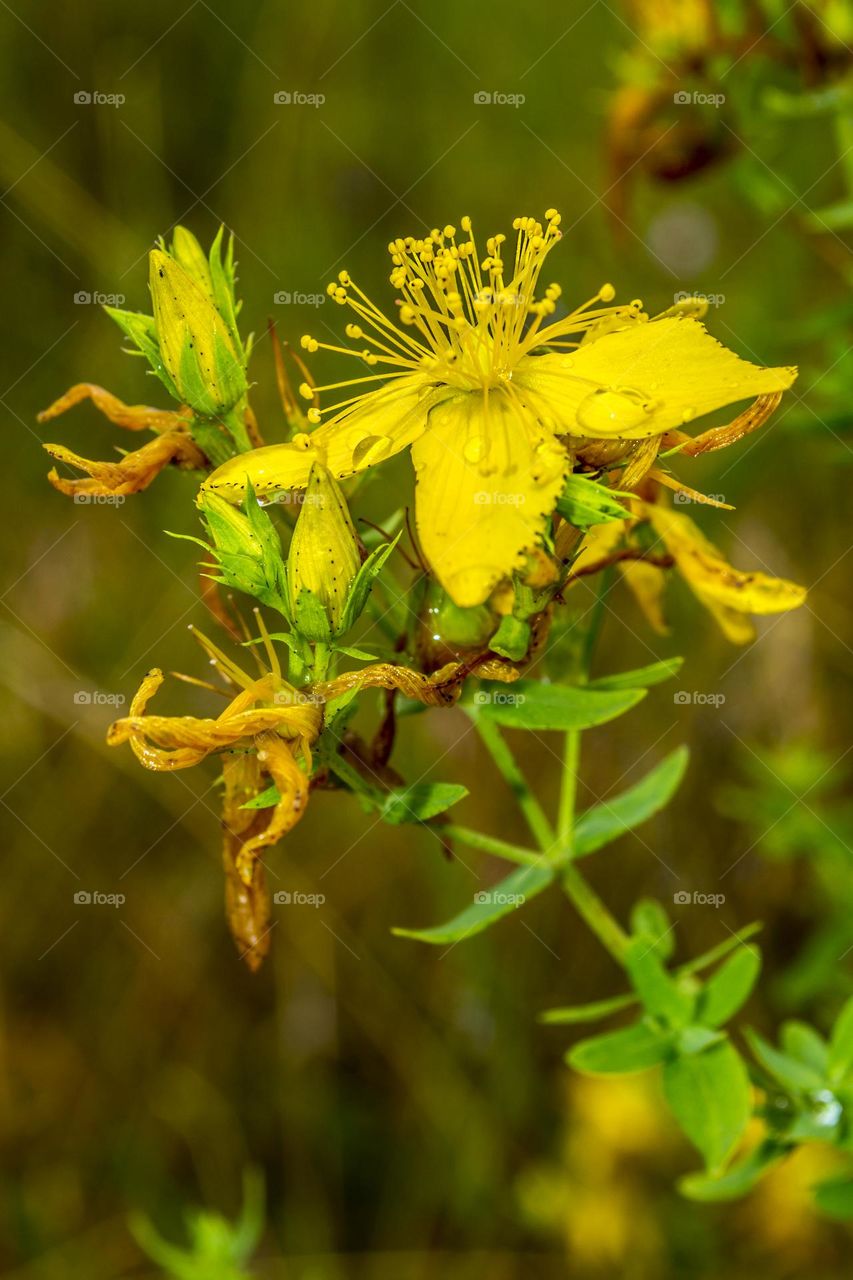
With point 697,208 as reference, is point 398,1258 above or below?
below

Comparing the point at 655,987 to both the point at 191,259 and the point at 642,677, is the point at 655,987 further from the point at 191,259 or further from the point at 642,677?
the point at 191,259

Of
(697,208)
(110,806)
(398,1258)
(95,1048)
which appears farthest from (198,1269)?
(697,208)

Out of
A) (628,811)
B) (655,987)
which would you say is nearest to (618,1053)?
(655,987)

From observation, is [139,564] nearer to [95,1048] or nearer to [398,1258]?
[95,1048]

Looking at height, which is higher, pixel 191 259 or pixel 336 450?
pixel 191 259

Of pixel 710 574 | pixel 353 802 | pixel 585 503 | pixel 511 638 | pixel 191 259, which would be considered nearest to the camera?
pixel 585 503

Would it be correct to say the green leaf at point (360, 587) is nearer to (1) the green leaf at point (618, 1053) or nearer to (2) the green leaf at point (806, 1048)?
(1) the green leaf at point (618, 1053)
